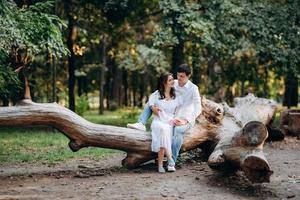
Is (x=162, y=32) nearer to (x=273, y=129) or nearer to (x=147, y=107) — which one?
(x=273, y=129)

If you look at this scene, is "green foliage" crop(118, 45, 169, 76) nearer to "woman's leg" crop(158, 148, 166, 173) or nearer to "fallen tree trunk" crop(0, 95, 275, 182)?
"fallen tree trunk" crop(0, 95, 275, 182)

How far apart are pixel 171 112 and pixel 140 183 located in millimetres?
1903

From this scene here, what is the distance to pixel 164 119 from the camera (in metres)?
9.70

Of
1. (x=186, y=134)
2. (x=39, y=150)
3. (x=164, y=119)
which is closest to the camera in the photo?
(x=164, y=119)

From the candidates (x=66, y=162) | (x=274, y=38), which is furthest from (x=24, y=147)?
(x=274, y=38)

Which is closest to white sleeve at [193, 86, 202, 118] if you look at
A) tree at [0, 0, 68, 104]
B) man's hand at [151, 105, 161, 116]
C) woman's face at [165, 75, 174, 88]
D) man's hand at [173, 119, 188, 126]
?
man's hand at [173, 119, 188, 126]

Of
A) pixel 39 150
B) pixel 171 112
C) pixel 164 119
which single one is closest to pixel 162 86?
pixel 171 112

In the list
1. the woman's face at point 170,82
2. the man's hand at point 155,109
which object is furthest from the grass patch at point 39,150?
the woman's face at point 170,82

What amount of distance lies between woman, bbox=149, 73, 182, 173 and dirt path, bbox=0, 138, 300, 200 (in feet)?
1.41

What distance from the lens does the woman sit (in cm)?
943

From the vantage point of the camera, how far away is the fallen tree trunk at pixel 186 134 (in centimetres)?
810

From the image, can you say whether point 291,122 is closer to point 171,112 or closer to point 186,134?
point 186,134

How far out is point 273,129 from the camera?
43.9 feet

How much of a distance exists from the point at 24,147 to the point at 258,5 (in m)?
10.1
